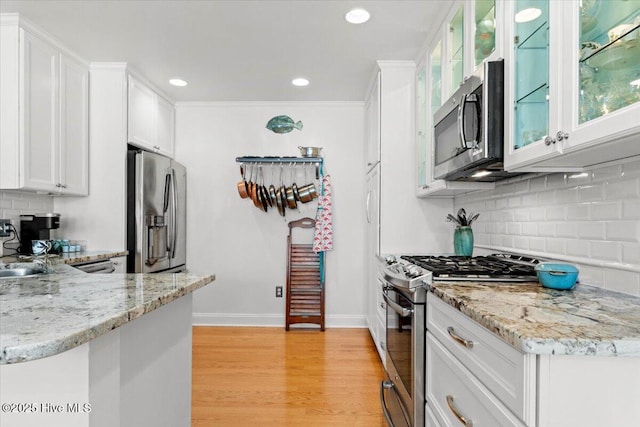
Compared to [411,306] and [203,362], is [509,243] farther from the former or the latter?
[203,362]

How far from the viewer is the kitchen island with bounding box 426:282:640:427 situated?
2.55 ft

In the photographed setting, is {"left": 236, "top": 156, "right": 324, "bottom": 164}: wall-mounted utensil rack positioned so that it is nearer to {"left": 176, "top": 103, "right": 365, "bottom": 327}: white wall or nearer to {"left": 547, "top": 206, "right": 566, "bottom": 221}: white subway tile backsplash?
{"left": 176, "top": 103, "right": 365, "bottom": 327}: white wall

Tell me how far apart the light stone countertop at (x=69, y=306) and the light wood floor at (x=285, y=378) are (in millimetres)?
1254

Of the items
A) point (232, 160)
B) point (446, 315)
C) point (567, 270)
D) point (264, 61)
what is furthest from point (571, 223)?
point (232, 160)

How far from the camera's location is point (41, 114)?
2609 millimetres

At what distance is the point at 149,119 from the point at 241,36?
1.46 meters

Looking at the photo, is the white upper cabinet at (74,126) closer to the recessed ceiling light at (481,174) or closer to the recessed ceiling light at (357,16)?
the recessed ceiling light at (357,16)

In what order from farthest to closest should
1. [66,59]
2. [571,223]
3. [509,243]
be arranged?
[66,59]
[509,243]
[571,223]

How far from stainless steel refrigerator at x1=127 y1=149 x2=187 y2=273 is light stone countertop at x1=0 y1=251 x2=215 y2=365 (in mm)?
1802

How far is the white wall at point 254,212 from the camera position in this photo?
13.1ft

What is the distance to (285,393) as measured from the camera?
247 cm

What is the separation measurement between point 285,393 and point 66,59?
298 centimetres

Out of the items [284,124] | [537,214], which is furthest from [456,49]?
[284,124]

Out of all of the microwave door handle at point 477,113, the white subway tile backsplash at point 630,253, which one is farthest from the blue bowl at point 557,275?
the microwave door handle at point 477,113
